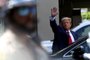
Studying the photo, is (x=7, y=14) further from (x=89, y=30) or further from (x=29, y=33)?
(x=89, y=30)

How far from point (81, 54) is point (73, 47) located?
0.25 m

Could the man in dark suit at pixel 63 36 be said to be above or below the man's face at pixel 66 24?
below

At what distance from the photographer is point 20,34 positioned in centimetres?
219

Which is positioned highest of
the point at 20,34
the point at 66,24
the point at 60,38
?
the point at 20,34

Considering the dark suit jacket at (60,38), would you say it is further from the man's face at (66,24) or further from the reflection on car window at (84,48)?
the reflection on car window at (84,48)

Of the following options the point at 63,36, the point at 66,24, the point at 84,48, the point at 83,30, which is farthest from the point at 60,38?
the point at 84,48

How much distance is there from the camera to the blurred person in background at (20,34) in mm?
2133

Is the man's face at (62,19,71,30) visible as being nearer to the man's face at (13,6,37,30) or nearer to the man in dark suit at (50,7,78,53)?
the man in dark suit at (50,7,78,53)

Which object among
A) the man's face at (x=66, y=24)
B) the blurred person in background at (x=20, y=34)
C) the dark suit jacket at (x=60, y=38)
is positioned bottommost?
the dark suit jacket at (x=60, y=38)

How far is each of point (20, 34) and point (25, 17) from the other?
10 centimetres

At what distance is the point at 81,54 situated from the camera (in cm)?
669

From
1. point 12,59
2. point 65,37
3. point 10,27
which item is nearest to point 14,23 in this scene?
point 10,27

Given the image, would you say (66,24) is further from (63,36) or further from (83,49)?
(83,49)

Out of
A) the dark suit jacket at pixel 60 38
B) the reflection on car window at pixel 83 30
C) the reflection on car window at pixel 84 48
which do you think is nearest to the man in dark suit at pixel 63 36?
the dark suit jacket at pixel 60 38
